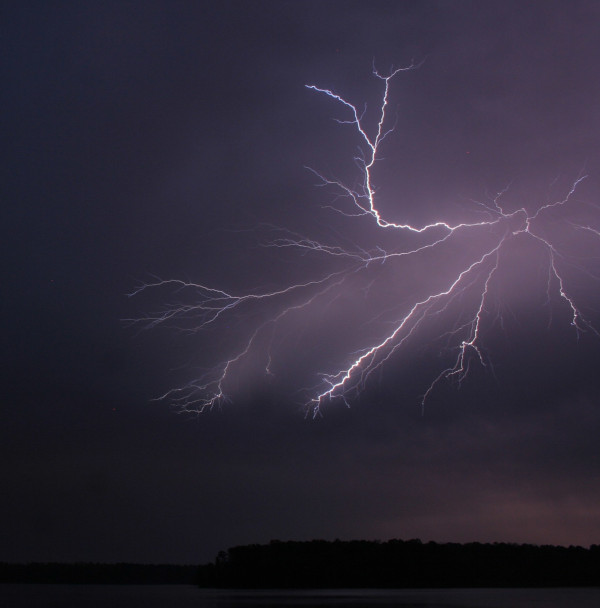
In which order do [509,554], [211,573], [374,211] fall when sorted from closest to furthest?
1. [374,211]
2. [509,554]
3. [211,573]

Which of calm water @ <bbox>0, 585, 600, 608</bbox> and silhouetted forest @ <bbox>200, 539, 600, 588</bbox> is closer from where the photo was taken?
calm water @ <bbox>0, 585, 600, 608</bbox>

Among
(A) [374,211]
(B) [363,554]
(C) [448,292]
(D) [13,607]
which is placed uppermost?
(A) [374,211]

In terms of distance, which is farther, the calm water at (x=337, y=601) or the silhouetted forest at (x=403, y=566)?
the silhouetted forest at (x=403, y=566)

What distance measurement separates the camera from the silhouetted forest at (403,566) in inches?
2645

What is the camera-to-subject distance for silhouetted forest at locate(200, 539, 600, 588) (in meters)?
67.2

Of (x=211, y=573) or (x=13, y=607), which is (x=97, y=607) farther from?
(x=211, y=573)

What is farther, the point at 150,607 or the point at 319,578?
the point at 319,578

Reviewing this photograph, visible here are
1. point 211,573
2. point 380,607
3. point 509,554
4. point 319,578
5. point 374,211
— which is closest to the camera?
point 374,211

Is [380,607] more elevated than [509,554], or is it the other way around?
[509,554]

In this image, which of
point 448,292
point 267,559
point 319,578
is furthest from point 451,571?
point 448,292

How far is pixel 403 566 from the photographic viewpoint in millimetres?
67000

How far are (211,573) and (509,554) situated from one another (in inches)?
1264

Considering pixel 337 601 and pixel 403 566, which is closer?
pixel 337 601

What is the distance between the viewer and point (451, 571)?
68750 mm
